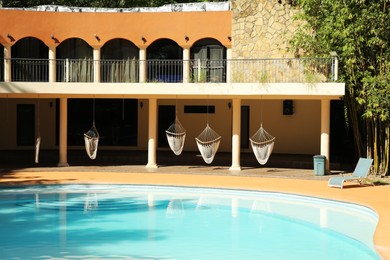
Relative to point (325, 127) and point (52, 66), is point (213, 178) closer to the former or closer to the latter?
point (325, 127)

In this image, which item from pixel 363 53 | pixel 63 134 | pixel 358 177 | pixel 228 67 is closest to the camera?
pixel 358 177

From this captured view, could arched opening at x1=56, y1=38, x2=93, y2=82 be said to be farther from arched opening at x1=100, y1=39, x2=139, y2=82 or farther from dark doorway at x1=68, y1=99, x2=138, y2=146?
dark doorway at x1=68, y1=99, x2=138, y2=146

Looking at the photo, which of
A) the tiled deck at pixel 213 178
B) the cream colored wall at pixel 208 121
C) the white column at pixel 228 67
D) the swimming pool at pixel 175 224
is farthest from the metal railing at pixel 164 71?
the swimming pool at pixel 175 224

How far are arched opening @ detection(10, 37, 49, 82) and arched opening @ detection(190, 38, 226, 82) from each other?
5.73m

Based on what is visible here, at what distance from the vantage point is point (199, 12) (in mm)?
23172

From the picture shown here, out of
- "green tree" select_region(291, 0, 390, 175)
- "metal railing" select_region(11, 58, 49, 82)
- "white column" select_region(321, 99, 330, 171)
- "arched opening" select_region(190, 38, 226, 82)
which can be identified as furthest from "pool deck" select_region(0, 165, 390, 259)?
"metal railing" select_region(11, 58, 49, 82)

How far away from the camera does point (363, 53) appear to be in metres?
19.9

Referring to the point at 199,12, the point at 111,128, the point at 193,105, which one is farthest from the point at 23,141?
the point at 199,12

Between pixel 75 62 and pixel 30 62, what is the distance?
5.60ft

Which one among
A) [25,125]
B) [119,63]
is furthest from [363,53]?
[25,125]

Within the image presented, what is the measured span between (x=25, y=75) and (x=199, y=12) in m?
7.23

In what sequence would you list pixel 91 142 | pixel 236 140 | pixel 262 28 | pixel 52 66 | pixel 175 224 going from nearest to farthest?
1. pixel 175 224
2. pixel 91 142
3. pixel 236 140
4. pixel 262 28
5. pixel 52 66

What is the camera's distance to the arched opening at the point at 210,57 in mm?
23328

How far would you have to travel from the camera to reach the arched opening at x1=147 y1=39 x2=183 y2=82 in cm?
2391
